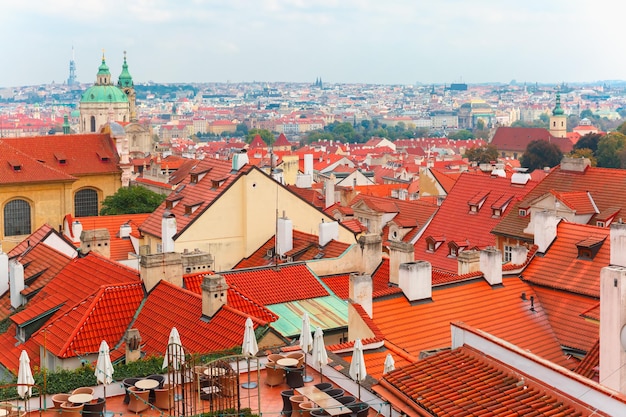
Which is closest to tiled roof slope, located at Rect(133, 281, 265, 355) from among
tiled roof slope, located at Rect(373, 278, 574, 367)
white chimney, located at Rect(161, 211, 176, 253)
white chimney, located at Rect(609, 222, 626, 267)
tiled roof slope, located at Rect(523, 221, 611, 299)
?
tiled roof slope, located at Rect(373, 278, 574, 367)

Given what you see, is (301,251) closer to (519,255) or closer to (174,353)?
(519,255)

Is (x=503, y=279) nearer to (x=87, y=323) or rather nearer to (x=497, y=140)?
(x=87, y=323)

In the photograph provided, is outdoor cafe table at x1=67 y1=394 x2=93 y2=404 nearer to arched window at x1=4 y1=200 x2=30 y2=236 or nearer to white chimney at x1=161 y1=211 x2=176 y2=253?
white chimney at x1=161 y1=211 x2=176 y2=253

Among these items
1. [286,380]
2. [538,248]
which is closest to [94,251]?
[538,248]

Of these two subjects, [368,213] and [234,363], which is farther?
[368,213]

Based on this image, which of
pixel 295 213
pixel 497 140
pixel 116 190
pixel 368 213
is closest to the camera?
pixel 295 213

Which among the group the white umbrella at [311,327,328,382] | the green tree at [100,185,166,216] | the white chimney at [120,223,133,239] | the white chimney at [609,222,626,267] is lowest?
the green tree at [100,185,166,216]

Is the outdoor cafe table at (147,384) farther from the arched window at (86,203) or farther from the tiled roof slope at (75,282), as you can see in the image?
the arched window at (86,203)
